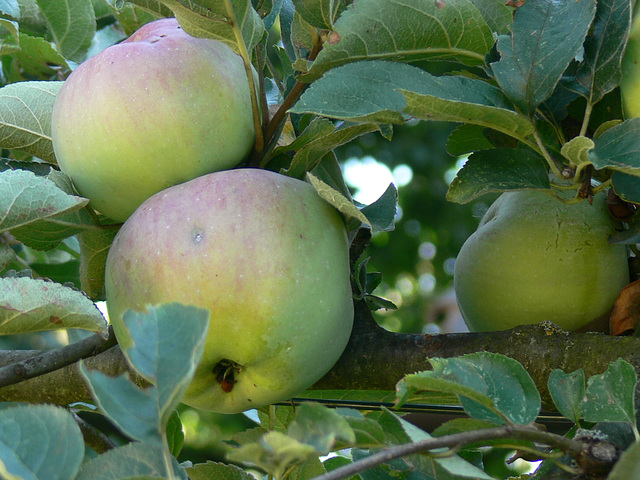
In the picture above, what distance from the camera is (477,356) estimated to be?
44 cm

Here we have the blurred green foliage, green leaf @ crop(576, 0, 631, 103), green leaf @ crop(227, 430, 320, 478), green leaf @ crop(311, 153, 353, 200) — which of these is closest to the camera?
green leaf @ crop(227, 430, 320, 478)

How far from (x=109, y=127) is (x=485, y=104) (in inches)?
11.5

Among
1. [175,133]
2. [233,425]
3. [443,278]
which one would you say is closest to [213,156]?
[175,133]

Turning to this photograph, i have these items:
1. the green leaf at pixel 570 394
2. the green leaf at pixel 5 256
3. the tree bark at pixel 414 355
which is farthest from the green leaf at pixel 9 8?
the green leaf at pixel 570 394

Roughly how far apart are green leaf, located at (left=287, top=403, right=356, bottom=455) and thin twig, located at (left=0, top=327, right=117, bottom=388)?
39cm

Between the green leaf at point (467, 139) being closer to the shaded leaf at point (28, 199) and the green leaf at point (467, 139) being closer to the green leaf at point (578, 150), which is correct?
the green leaf at point (578, 150)

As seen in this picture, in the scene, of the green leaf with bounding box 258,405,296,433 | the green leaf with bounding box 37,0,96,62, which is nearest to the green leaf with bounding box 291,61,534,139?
the green leaf with bounding box 258,405,296,433

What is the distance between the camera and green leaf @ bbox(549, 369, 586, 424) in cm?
45

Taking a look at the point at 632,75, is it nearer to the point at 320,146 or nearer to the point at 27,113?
the point at 320,146

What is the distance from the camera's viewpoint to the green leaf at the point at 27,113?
669 mm

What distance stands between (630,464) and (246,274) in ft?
0.86

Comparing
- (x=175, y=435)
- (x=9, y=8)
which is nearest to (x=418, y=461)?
(x=175, y=435)

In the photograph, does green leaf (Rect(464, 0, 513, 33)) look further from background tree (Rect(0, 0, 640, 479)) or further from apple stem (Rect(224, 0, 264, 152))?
apple stem (Rect(224, 0, 264, 152))

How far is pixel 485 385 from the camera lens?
0.41m
